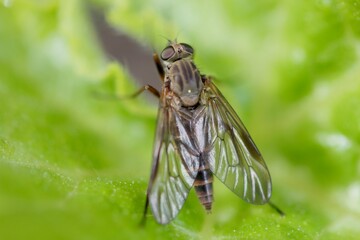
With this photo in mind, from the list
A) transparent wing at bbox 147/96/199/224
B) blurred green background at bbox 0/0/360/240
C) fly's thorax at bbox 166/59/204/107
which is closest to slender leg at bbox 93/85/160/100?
blurred green background at bbox 0/0/360/240

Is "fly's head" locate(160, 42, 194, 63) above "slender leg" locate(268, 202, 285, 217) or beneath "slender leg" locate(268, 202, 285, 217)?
above

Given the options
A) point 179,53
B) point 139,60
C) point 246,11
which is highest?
point 139,60

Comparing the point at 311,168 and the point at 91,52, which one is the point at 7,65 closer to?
the point at 91,52

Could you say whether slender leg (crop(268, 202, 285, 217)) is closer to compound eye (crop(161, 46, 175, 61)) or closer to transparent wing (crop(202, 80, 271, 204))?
transparent wing (crop(202, 80, 271, 204))

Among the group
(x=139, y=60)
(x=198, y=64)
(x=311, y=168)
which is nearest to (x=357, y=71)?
(x=311, y=168)

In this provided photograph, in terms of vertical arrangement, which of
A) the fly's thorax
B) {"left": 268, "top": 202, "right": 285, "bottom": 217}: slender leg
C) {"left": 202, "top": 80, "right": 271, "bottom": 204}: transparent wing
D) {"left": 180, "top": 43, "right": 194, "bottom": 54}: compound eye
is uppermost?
{"left": 180, "top": 43, "right": 194, "bottom": 54}: compound eye

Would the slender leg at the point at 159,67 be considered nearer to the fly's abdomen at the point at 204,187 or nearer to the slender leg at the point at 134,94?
the slender leg at the point at 134,94

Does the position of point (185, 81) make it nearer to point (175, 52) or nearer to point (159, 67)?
point (175, 52)
